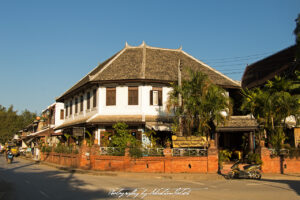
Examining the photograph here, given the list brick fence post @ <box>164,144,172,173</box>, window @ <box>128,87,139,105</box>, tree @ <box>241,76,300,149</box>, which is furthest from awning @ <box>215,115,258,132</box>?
window @ <box>128,87,139,105</box>

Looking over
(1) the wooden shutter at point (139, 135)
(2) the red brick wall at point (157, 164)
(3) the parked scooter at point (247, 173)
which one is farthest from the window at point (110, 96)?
(3) the parked scooter at point (247, 173)

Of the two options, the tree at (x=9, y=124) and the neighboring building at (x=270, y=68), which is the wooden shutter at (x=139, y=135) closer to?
the neighboring building at (x=270, y=68)

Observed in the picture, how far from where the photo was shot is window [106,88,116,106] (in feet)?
84.9

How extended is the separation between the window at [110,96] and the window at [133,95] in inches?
50.3

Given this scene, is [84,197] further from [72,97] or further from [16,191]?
[72,97]

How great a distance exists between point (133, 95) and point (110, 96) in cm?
195

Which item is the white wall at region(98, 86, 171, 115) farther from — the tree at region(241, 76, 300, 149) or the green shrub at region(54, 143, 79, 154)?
the tree at region(241, 76, 300, 149)

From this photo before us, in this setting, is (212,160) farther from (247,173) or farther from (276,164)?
(276,164)

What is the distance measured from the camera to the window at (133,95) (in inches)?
1008

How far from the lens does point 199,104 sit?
20766mm

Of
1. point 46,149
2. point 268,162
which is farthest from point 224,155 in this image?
point 46,149

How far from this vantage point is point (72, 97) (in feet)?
108

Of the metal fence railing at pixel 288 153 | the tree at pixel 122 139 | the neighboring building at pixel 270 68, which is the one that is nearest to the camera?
the metal fence railing at pixel 288 153

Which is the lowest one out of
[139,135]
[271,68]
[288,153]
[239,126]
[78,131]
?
[288,153]
